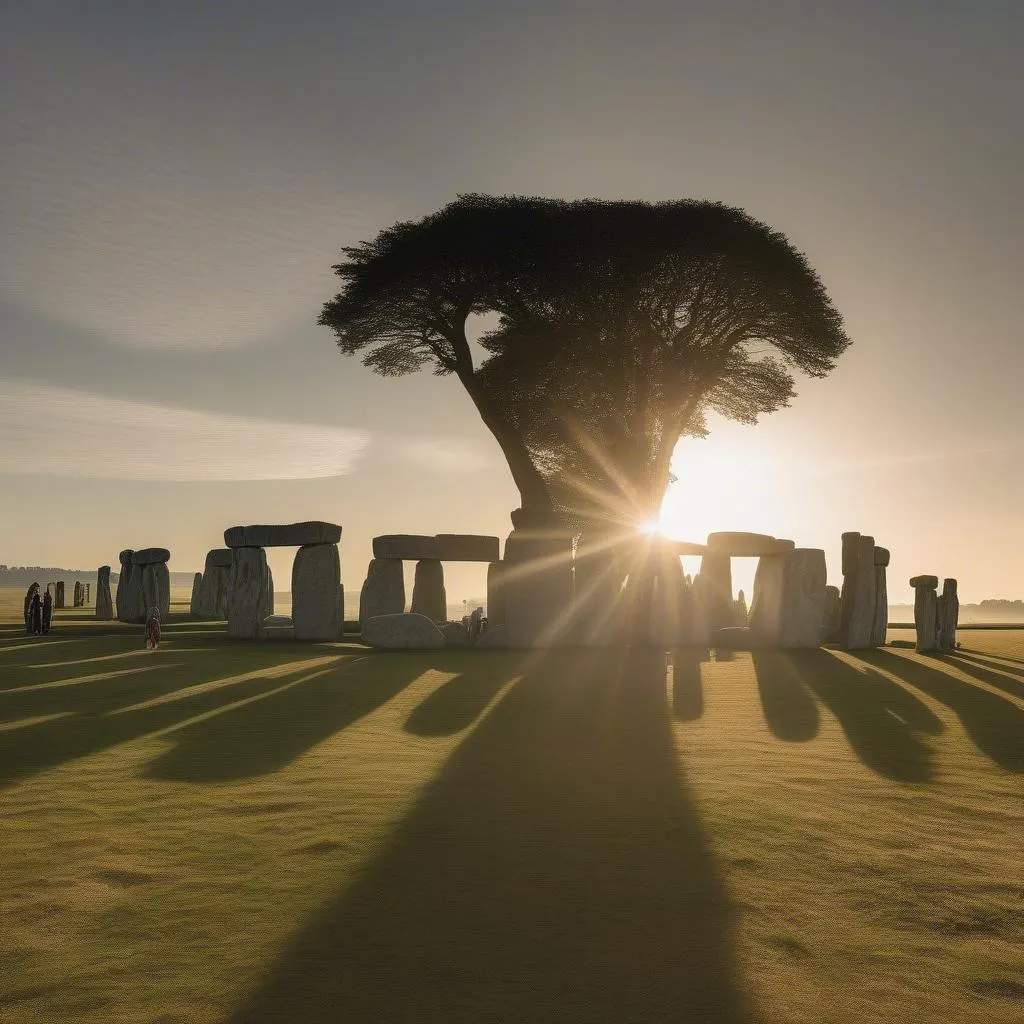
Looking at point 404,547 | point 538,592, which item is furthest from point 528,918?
point 404,547

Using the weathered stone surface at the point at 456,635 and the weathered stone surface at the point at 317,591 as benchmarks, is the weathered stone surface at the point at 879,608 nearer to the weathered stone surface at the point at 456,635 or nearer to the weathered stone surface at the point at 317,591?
the weathered stone surface at the point at 456,635

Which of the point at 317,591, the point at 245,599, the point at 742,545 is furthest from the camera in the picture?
the point at 245,599

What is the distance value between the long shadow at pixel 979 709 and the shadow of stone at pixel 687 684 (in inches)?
121

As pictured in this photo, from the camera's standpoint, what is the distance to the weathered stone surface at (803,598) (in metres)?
21.9

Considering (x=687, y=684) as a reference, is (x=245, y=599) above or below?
above

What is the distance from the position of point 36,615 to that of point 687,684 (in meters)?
18.4

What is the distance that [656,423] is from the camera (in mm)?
29469

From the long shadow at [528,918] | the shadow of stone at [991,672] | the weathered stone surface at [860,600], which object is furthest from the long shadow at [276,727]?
the weathered stone surface at [860,600]

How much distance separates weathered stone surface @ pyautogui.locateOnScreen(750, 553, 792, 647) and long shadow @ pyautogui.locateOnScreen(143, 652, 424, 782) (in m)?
9.42

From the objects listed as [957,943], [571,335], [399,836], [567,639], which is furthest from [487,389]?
[957,943]

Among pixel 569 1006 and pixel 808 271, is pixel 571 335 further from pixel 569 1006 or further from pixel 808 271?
pixel 569 1006

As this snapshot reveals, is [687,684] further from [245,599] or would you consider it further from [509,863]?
[245,599]

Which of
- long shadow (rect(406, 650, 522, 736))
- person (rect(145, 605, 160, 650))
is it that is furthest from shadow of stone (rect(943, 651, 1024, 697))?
person (rect(145, 605, 160, 650))

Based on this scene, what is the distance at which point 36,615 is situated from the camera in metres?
25.6
